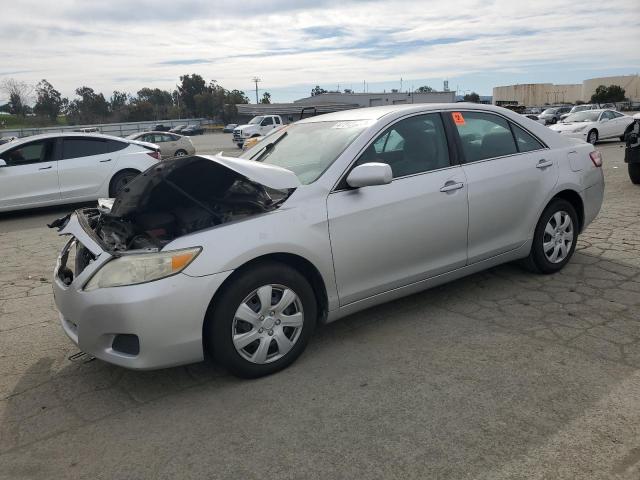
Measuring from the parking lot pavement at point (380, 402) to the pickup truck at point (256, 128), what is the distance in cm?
2847

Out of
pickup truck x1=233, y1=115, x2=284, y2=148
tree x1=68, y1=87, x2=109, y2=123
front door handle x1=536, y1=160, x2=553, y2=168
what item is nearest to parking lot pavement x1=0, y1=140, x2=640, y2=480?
front door handle x1=536, y1=160, x2=553, y2=168

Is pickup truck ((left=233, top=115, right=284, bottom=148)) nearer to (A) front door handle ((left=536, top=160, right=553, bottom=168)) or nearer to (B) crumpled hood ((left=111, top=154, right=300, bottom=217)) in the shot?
(A) front door handle ((left=536, top=160, right=553, bottom=168))

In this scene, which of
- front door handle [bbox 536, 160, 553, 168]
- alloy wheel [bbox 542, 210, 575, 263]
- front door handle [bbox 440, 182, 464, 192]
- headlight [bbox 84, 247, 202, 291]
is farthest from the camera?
alloy wheel [bbox 542, 210, 575, 263]

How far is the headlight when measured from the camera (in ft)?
9.89

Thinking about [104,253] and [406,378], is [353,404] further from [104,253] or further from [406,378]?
[104,253]

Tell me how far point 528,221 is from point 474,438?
251cm

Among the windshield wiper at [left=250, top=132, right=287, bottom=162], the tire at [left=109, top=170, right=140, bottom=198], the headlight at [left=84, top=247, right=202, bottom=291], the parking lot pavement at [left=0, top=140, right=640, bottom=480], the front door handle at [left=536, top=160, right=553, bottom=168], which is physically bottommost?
the parking lot pavement at [left=0, top=140, right=640, bottom=480]

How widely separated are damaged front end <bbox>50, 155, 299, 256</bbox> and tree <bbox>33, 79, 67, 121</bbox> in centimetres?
10050

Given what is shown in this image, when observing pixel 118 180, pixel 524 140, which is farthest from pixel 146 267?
pixel 118 180

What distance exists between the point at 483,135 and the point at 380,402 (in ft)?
8.40

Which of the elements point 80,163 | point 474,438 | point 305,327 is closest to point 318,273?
point 305,327

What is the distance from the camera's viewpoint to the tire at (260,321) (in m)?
3.13

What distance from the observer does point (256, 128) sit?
3256cm

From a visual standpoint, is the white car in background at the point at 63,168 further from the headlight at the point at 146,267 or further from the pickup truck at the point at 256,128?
the pickup truck at the point at 256,128
